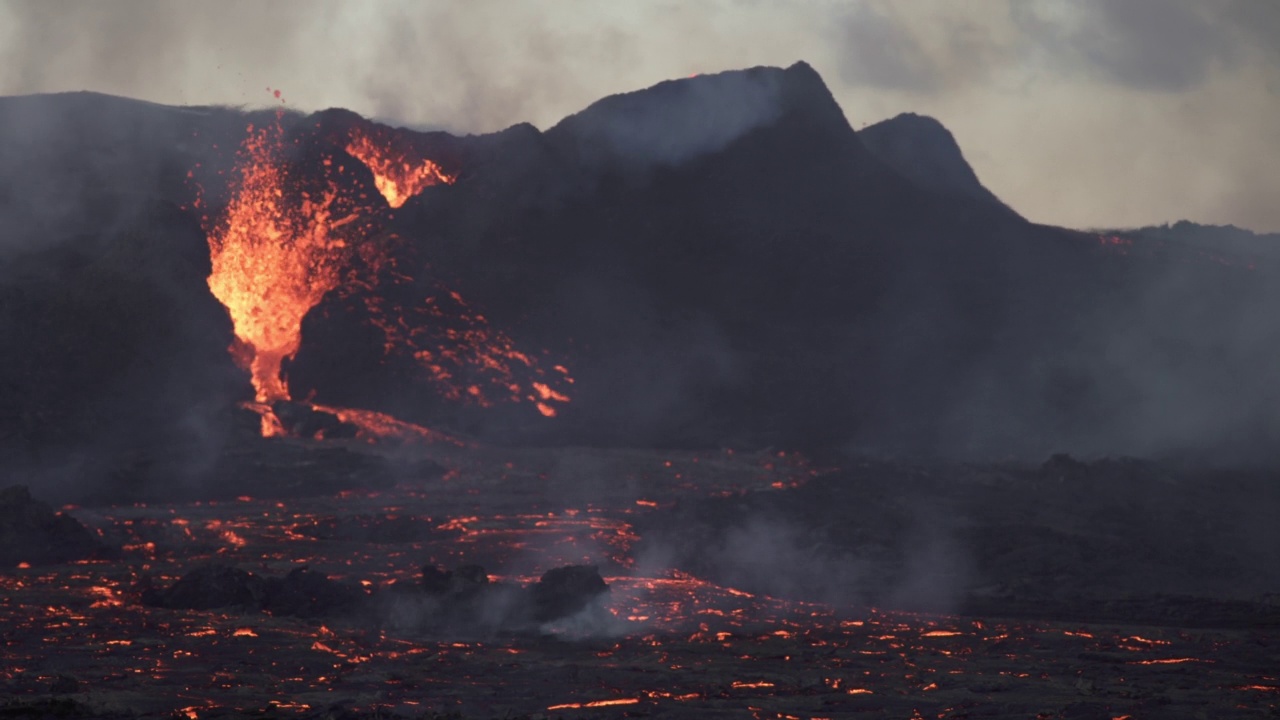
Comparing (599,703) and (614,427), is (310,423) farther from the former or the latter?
(599,703)

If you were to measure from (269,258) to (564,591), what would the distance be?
3696cm

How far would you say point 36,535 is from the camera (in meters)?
25.4

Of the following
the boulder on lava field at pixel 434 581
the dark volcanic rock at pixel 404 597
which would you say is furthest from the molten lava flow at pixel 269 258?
the boulder on lava field at pixel 434 581

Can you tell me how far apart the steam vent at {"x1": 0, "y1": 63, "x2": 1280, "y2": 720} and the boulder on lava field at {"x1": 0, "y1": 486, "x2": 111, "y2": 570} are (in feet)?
0.31

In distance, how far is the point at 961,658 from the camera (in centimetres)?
1797

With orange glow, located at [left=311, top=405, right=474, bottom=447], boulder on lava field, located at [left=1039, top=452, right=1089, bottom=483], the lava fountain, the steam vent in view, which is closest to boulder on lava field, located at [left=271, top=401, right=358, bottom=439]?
the steam vent

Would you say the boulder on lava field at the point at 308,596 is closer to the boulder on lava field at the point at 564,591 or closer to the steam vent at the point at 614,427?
the steam vent at the point at 614,427

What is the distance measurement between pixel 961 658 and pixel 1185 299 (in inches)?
1962

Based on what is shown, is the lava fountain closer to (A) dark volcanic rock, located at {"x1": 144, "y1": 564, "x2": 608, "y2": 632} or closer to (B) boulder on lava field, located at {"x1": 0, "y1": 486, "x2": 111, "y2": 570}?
(B) boulder on lava field, located at {"x1": 0, "y1": 486, "x2": 111, "y2": 570}

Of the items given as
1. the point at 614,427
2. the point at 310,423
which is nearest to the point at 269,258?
the point at 310,423

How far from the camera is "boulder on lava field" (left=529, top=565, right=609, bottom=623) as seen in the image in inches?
796

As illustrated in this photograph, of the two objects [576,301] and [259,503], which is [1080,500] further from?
[576,301]

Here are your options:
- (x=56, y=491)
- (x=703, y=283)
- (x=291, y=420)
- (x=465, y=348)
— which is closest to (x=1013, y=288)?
(x=703, y=283)

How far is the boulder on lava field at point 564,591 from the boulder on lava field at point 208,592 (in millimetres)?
4387
